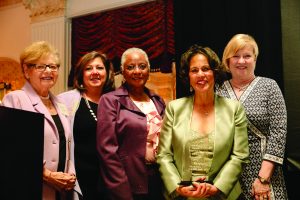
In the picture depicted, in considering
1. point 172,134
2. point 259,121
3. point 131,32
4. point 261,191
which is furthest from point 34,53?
point 131,32

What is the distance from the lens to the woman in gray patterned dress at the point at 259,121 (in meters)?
2.09

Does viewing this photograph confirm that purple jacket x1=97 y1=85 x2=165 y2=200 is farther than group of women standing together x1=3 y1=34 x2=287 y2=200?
Yes

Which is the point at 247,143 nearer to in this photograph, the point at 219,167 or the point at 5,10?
the point at 219,167

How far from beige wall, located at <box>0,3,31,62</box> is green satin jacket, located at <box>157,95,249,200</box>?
476 centimetres

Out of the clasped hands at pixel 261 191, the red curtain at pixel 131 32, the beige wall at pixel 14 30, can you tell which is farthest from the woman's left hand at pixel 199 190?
the beige wall at pixel 14 30

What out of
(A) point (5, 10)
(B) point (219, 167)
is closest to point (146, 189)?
(B) point (219, 167)

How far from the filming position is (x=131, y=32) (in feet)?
16.6

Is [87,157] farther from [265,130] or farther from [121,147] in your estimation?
[265,130]

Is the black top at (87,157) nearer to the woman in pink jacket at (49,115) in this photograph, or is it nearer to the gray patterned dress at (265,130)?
the woman in pink jacket at (49,115)

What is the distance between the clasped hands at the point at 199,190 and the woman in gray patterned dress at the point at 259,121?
29 centimetres

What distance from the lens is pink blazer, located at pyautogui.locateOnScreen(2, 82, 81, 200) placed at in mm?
2090

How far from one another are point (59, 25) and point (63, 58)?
518mm

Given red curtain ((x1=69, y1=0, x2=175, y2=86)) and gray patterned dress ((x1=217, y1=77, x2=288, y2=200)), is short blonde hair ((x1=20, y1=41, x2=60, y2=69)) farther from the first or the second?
red curtain ((x1=69, y1=0, x2=175, y2=86))

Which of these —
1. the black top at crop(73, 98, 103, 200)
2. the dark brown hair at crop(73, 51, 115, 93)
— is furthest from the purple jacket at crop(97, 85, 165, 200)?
the dark brown hair at crop(73, 51, 115, 93)
